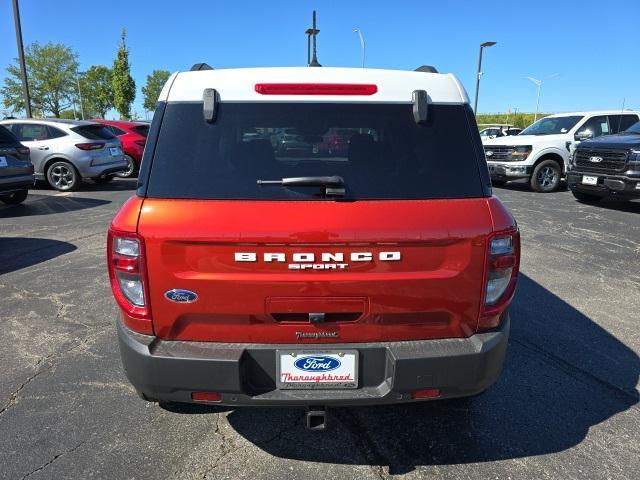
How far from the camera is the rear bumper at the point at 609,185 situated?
29.9ft

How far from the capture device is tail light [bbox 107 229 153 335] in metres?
2.10

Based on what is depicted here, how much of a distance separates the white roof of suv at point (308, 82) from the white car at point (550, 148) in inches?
423

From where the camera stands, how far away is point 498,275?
7.26ft

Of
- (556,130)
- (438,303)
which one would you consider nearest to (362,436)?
(438,303)

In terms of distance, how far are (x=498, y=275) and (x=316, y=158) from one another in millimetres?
1018

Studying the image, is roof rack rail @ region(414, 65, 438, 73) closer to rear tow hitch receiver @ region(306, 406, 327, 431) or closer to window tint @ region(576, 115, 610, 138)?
rear tow hitch receiver @ region(306, 406, 327, 431)

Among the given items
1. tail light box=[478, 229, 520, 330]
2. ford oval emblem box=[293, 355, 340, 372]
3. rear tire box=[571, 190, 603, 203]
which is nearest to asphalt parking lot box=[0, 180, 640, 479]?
ford oval emblem box=[293, 355, 340, 372]

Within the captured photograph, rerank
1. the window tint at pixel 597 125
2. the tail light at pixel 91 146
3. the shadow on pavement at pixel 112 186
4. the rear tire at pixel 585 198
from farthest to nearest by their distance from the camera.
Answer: the window tint at pixel 597 125, the shadow on pavement at pixel 112 186, the tail light at pixel 91 146, the rear tire at pixel 585 198

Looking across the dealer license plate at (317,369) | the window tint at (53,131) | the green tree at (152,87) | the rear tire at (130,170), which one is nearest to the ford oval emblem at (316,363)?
the dealer license plate at (317,369)

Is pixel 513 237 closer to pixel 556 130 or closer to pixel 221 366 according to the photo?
pixel 221 366

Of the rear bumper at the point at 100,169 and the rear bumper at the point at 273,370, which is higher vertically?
the rear bumper at the point at 100,169

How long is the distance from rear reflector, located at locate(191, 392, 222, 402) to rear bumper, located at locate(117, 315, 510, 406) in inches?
0.9

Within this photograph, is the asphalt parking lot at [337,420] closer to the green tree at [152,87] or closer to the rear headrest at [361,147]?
the rear headrest at [361,147]

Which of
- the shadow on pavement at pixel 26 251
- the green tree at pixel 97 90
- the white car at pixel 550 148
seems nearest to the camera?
the shadow on pavement at pixel 26 251
